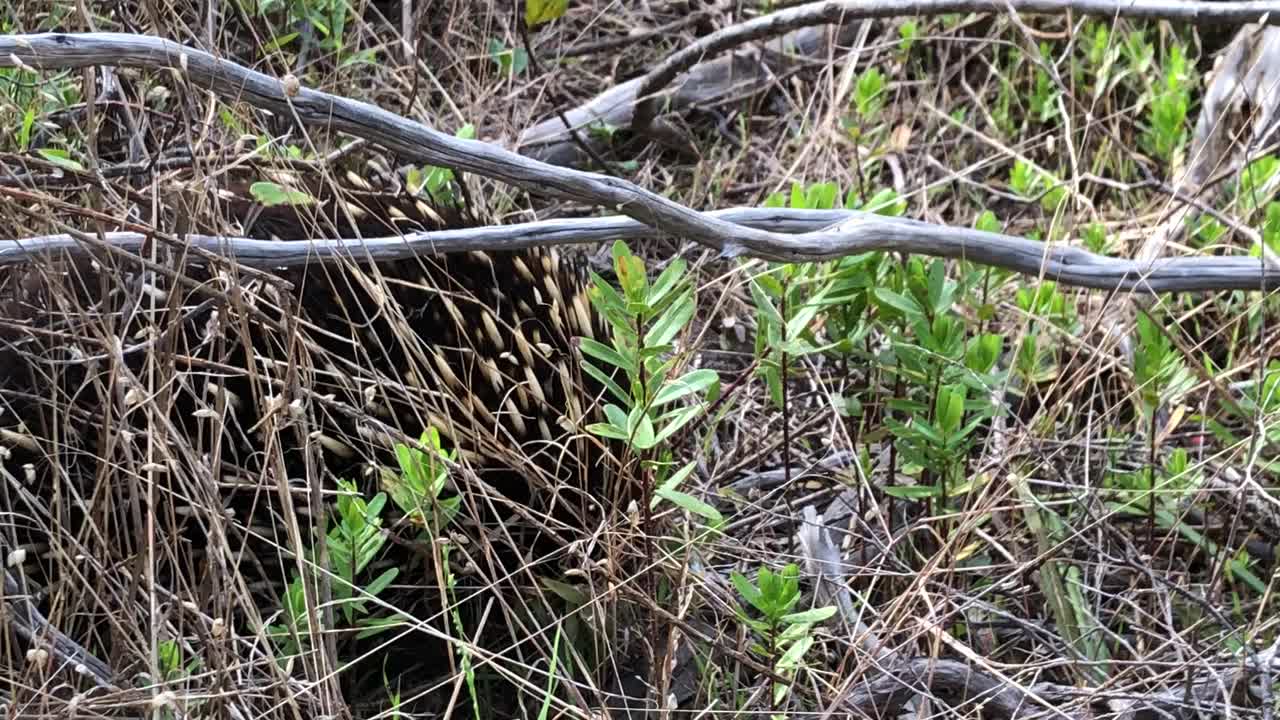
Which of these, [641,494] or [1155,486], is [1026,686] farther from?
[641,494]

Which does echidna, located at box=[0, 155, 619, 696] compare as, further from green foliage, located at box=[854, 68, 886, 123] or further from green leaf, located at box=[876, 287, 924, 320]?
green foliage, located at box=[854, 68, 886, 123]

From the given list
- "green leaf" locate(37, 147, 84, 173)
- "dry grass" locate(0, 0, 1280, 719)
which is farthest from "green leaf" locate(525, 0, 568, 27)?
"green leaf" locate(37, 147, 84, 173)

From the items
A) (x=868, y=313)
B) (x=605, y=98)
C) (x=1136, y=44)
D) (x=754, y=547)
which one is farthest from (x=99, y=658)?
(x=1136, y=44)

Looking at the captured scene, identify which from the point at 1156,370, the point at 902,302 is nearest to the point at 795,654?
the point at 902,302

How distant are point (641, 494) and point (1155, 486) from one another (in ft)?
2.55

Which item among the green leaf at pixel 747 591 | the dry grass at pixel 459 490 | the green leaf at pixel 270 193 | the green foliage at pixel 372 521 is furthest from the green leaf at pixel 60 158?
the green leaf at pixel 747 591

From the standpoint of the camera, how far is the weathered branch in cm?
140

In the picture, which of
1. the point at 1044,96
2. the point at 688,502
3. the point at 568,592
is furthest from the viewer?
the point at 1044,96

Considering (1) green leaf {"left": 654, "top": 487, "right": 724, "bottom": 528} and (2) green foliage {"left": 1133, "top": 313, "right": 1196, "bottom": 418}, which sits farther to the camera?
(2) green foliage {"left": 1133, "top": 313, "right": 1196, "bottom": 418}

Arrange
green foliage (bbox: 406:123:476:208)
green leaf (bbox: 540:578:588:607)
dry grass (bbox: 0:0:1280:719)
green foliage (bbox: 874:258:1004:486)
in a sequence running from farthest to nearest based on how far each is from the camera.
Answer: green foliage (bbox: 406:123:476:208) → green foliage (bbox: 874:258:1004:486) → green leaf (bbox: 540:578:588:607) → dry grass (bbox: 0:0:1280:719)

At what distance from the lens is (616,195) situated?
155 cm

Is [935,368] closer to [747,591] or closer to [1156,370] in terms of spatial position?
[1156,370]

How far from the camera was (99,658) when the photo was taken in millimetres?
1583

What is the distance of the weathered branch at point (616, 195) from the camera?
1.40m
